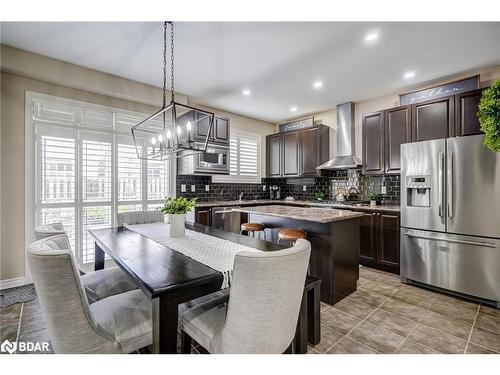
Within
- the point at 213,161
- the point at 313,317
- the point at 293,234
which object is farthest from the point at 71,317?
the point at 213,161

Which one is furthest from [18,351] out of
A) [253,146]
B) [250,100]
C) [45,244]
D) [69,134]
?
[253,146]

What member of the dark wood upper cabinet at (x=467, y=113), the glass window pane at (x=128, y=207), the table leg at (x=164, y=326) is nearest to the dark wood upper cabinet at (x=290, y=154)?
the dark wood upper cabinet at (x=467, y=113)

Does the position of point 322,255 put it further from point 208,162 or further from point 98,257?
point 208,162

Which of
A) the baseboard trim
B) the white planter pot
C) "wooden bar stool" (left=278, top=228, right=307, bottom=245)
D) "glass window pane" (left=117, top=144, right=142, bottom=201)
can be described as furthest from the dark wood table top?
the baseboard trim

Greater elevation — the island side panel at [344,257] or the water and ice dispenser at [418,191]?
the water and ice dispenser at [418,191]

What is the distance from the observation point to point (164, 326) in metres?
1.18

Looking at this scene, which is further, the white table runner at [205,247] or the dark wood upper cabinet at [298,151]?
the dark wood upper cabinet at [298,151]

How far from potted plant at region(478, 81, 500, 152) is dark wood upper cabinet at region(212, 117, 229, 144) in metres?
3.53

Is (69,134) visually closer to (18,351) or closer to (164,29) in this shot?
(164,29)

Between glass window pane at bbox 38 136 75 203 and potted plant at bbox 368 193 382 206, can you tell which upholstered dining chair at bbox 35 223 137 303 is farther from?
potted plant at bbox 368 193 382 206

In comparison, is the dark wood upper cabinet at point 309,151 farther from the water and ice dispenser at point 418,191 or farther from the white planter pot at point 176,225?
the white planter pot at point 176,225

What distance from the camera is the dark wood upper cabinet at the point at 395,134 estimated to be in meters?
3.62

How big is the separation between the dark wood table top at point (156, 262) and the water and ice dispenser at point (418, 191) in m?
2.14
